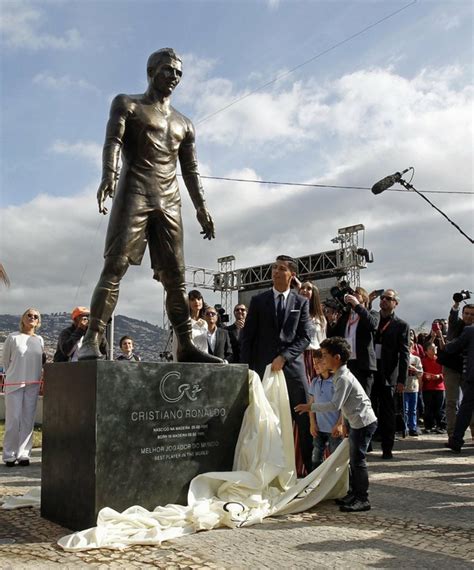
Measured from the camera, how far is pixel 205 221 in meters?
5.14

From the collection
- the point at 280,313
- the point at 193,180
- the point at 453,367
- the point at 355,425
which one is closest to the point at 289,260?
the point at 280,313

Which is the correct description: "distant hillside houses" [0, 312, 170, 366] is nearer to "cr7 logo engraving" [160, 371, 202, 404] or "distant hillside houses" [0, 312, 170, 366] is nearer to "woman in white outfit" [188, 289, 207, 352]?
"cr7 logo engraving" [160, 371, 202, 404]

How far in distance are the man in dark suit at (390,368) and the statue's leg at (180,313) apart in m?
3.14

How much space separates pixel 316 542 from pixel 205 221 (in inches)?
111

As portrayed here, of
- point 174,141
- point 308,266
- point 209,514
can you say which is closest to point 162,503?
point 209,514

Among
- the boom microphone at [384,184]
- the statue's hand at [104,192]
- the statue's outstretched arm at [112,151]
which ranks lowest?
the statue's hand at [104,192]

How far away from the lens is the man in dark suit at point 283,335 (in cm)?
502

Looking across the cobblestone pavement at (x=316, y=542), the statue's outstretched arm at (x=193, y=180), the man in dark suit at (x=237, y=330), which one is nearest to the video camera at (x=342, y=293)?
the man in dark suit at (x=237, y=330)

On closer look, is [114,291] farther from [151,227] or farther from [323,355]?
[323,355]

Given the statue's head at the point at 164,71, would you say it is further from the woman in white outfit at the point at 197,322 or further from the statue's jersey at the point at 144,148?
the woman in white outfit at the point at 197,322

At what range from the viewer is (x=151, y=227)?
4.59 metres

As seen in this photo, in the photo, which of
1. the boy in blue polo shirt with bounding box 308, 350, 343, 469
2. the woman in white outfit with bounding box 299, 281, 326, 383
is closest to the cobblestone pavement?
the boy in blue polo shirt with bounding box 308, 350, 343, 469

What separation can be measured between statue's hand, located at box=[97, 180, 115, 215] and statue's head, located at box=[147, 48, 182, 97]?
920 millimetres

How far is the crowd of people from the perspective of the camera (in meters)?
4.34
